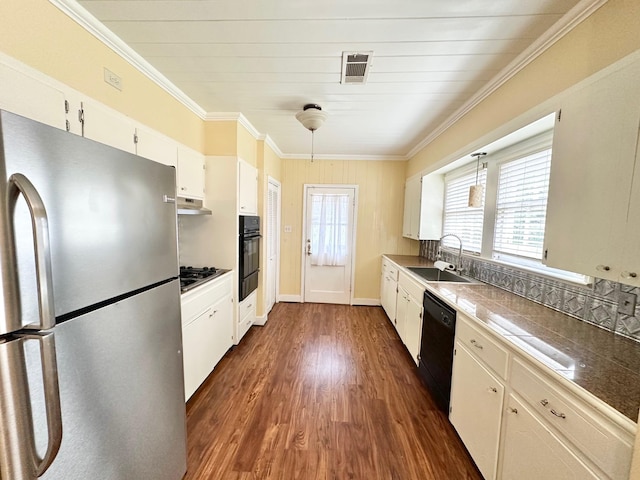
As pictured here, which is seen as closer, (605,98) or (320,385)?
(605,98)

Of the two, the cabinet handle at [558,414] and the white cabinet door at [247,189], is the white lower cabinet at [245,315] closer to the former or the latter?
the white cabinet door at [247,189]

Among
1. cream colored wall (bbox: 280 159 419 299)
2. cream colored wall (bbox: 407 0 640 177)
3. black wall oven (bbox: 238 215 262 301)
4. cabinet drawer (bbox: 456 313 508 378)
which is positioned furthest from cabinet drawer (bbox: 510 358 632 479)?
cream colored wall (bbox: 280 159 419 299)

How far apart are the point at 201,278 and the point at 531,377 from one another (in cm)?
231

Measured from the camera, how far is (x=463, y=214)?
115 inches

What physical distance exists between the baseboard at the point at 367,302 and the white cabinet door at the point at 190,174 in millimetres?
2977

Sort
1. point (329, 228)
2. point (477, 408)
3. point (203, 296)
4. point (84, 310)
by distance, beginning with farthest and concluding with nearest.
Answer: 1. point (329, 228)
2. point (203, 296)
3. point (477, 408)
4. point (84, 310)

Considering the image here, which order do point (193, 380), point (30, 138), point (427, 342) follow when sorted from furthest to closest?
point (427, 342), point (193, 380), point (30, 138)

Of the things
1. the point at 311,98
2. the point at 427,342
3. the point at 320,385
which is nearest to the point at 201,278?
the point at 320,385

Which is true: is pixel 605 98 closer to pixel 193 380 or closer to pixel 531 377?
pixel 531 377

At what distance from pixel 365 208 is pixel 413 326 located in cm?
227

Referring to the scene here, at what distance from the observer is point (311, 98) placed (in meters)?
2.26

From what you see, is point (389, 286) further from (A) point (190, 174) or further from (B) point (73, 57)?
(B) point (73, 57)

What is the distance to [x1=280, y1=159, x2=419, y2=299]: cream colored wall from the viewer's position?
166 inches

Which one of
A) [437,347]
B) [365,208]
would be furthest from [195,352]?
[365,208]
